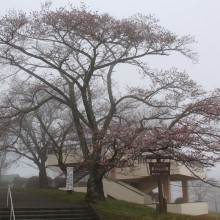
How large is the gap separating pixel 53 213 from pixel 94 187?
3.80 meters

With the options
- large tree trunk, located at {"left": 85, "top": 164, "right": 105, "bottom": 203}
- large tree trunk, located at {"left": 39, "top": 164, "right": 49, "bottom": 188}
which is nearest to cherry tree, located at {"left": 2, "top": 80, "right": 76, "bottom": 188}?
large tree trunk, located at {"left": 39, "top": 164, "right": 49, "bottom": 188}

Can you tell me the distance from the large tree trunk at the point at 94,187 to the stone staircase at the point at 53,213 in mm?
1595

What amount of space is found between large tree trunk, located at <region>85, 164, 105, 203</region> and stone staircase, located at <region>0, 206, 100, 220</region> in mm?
1595

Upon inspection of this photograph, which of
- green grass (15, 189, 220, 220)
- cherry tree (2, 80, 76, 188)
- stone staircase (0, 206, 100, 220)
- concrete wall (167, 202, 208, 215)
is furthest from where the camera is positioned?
cherry tree (2, 80, 76, 188)

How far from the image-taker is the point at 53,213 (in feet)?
56.2

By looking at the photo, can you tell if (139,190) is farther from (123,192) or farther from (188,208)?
(188,208)

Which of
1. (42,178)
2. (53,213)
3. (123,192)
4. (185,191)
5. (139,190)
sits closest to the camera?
(53,213)

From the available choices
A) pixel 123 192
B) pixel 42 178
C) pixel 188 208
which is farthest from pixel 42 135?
pixel 188 208

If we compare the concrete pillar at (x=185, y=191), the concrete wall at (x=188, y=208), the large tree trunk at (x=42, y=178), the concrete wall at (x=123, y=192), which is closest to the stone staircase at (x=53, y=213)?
the concrete wall at (x=188, y=208)

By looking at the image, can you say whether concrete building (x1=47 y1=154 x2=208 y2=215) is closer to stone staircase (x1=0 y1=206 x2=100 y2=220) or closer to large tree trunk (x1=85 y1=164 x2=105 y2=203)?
large tree trunk (x1=85 y1=164 x2=105 y2=203)

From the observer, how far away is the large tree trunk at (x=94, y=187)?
1980 cm

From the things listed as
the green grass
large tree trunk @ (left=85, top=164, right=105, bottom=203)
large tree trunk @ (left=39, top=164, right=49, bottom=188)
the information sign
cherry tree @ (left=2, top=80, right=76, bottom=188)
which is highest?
cherry tree @ (left=2, top=80, right=76, bottom=188)

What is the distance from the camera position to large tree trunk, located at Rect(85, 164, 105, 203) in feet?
65.0

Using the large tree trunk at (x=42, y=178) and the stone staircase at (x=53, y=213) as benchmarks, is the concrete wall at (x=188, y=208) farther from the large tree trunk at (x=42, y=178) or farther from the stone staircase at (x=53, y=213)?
the large tree trunk at (x=42, y=178)
